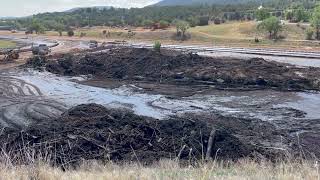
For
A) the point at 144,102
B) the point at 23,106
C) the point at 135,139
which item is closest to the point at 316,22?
the point at 144,102

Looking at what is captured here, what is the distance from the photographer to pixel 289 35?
8075 centimetres

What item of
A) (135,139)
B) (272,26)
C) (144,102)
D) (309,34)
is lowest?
(309,34)

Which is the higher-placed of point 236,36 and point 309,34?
point 309,34

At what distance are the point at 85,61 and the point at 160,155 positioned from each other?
1369 inches

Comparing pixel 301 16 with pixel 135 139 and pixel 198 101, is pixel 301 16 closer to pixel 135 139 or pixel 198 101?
pixel 198 101

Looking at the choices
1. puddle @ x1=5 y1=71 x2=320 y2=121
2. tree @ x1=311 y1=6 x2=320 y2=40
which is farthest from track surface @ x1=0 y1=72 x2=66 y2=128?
tree @ x1=311 y1=6 x2=320 y2=40

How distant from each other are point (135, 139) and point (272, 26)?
6230 cm

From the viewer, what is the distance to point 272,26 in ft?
254

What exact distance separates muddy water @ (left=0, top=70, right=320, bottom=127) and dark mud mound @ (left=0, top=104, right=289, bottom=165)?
3823 mm

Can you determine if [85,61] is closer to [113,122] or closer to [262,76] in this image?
[262,76]

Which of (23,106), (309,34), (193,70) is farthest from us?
(309,34)

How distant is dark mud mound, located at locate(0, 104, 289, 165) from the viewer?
16.5 meters

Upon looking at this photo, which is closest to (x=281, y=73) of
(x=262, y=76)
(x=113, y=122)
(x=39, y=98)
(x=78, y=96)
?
(x=262, y=76)

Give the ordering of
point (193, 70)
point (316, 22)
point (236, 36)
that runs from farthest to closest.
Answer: point (236, 36) → point (316, 22) → point (193, 70)
